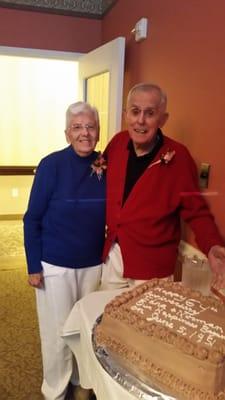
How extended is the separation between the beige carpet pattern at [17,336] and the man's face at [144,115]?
4.47 ft

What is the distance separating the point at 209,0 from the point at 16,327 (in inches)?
84.5

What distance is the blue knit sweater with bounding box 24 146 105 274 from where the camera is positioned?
1458 mm

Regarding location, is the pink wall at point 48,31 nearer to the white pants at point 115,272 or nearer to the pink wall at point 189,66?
the pink wall at point 189,66

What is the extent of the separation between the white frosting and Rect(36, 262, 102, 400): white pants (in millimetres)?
569

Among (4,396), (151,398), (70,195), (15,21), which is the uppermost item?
(15,21)

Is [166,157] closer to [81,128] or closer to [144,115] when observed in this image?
[144,115]

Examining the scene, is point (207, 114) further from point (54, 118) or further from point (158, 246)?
point (54, 118)

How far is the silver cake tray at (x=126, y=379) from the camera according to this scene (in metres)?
0.80

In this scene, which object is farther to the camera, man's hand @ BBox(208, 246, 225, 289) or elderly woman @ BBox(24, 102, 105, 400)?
elderly woman @ BBox(24, 102, 105, 400)

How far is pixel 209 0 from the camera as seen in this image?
4.78 ft

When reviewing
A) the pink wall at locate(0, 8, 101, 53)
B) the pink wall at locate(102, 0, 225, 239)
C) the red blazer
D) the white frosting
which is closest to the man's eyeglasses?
the red blazer

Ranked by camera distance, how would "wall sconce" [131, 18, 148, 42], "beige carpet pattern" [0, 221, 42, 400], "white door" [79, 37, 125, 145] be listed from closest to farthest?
"beige carpet pattern" [0, 221, 42, 400] < "wall sconce" [131, 18, 148, 42] < "white door" [79, 37, 125, 145]

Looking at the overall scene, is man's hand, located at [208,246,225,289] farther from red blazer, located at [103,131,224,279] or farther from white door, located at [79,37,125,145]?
white door, located at [79,37,125,145]

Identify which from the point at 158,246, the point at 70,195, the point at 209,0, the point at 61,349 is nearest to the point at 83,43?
the point at 209,0
